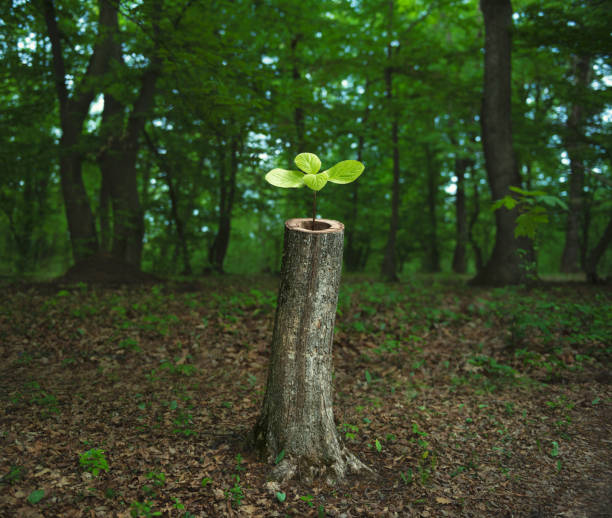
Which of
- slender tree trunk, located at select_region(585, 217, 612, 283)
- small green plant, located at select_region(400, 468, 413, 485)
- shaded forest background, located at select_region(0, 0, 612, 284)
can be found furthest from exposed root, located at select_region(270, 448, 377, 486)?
slender tree trunk, located at select_region(585, 217, 612, 283)

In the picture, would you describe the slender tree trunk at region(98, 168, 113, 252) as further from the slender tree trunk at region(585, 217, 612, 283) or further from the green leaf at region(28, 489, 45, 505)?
the slender tree trunk at region(585, 217, 612, 283)

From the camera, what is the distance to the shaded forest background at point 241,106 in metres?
5.98

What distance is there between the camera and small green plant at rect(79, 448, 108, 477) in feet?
8.31

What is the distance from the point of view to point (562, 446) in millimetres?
3166

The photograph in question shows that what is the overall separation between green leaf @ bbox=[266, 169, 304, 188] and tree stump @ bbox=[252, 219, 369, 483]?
303 mm

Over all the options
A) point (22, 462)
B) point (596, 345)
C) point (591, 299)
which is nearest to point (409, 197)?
point (591, 299)

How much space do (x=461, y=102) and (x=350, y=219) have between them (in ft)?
19.7

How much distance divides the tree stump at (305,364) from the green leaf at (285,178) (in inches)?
11.9

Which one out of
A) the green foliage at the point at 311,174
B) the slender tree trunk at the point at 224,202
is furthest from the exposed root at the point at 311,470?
the slender tree trunk at the point at 224,202

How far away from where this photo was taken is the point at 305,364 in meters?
2.60

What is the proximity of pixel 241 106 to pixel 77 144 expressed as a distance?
3.88 metres

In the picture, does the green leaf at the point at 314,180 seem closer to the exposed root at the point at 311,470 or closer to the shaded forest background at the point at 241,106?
the exposed root at the point at 311,470

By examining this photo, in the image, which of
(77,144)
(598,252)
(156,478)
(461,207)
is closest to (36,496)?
(156,478)

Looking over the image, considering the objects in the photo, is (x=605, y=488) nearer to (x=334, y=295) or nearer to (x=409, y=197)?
(x=334, y=295)
